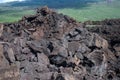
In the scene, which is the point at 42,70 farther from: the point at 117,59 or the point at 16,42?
the point at 117,59

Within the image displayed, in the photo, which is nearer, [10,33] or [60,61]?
[60,61]

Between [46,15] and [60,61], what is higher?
[46,15]

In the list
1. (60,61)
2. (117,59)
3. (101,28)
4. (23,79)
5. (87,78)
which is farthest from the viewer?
(101,28)

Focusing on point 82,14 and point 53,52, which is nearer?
point 53,52

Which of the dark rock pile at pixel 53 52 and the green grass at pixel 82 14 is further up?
the dark rock pile at pixel 53 52

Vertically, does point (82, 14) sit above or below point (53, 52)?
below

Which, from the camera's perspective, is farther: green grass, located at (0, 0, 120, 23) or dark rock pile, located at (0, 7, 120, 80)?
green grass, located at (0, 0, 120, 23)

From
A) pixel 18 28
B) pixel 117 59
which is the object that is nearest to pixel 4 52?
pixel 18 28

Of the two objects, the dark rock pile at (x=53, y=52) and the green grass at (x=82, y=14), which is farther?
the green grass at (x=82, y=14)
